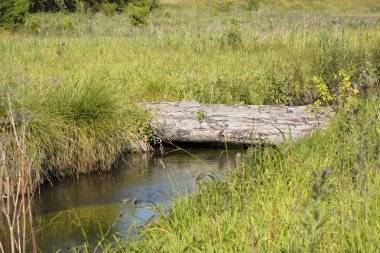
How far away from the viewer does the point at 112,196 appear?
8461mm

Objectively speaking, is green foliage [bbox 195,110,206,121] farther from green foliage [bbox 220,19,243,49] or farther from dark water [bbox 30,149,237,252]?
green foliage [bbox 220,19,243,49]

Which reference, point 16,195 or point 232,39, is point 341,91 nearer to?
point 16,195

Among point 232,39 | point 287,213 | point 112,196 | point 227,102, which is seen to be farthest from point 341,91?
point 232,39

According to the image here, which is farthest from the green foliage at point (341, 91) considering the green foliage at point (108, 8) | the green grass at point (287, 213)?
the green foliage at point (108, 8)

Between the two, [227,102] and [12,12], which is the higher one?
[227,102]

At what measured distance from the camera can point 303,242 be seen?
4035 mm

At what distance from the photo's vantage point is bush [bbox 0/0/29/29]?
78.9 feet

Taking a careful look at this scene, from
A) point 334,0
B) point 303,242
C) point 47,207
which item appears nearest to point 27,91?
point 47,207

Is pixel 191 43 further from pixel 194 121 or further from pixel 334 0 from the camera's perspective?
pixel 334 0

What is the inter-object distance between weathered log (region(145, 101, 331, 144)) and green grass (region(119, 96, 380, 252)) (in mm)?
2895

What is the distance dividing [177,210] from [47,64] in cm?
875

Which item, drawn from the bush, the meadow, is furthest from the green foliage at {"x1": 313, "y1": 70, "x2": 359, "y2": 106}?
the bush

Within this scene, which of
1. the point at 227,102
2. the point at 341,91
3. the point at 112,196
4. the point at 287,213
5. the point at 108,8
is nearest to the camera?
the point at 287,213

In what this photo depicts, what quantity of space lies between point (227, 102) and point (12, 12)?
1482 cm
